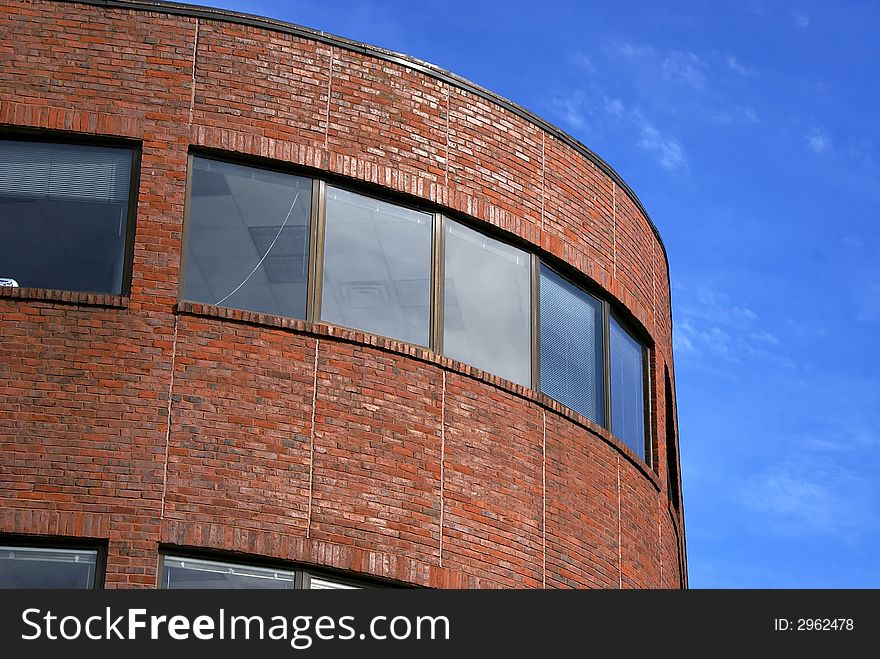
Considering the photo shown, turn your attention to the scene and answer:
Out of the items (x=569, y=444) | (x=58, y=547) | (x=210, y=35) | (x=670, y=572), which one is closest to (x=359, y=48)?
(x=210, y=35)

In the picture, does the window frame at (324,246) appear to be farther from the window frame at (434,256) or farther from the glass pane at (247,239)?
the glass pane at (247,239)

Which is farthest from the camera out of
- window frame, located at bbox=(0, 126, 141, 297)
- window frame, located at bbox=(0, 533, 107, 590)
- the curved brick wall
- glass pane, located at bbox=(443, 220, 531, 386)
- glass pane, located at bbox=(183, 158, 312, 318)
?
glass pane, located at bbox=(443, 220, 531, 386)

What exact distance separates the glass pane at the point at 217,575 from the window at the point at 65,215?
3.02 metres

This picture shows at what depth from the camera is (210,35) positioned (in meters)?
19.1

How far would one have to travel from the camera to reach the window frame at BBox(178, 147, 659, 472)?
18.6 metres

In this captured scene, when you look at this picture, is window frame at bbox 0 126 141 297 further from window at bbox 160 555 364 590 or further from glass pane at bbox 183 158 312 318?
window at bbox 160 555 364 590

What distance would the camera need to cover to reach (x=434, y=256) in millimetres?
19516

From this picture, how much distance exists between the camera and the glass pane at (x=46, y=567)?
1653 centimetres

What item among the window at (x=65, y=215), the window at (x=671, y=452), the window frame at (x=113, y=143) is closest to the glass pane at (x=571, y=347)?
the window at (x=671, y=452)

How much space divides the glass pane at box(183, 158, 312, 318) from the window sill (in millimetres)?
785

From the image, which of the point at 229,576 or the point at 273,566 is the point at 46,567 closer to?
the point at 229,576

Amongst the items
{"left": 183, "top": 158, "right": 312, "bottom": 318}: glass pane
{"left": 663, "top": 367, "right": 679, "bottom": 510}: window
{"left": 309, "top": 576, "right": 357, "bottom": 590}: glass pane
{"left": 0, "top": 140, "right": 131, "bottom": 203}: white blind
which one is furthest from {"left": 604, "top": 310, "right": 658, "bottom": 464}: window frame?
{"left": 0, "top": 140, "right": 131, "bottom": 203}: white blind

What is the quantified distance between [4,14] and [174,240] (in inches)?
128
